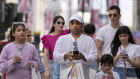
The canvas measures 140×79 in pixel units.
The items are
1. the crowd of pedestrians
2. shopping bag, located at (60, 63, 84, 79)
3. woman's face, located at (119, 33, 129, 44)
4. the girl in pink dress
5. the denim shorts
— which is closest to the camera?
shopping bag, located at (60, 63, 84, 79)

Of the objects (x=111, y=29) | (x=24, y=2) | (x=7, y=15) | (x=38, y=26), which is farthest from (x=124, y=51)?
(x=38, y=26)

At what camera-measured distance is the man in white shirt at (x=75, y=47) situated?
6.97 meters

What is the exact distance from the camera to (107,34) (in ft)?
30.2

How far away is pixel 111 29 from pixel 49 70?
1.44m

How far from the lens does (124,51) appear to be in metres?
8.19

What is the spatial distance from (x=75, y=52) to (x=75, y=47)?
26 cm

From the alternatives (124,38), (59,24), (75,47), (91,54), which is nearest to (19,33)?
(75,47)

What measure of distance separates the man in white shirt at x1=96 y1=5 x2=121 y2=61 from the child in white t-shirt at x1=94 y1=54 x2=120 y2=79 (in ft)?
3.95

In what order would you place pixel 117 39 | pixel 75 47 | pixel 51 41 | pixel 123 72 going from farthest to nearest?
pixel 51 41 < pixel 117 39 < pixel 123 72 < pixel 75 47

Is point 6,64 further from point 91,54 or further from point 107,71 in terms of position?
point 107,71

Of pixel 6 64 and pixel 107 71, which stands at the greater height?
pixel 6 64

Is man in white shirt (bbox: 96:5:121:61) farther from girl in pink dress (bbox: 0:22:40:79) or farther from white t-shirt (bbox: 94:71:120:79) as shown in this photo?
girl in pink dress (bbox: 0:22:40:79)

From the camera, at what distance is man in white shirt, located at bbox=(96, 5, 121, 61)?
9156 mm

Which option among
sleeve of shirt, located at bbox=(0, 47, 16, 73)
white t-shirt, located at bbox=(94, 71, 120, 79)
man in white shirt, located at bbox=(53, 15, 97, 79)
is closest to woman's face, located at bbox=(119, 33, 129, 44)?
white t-shirt, located at bbox=(94, 71, 120, 79)
